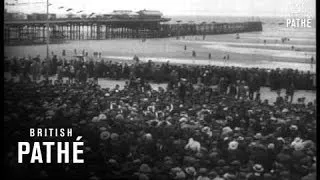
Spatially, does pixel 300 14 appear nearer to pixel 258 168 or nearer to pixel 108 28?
pixel 258 168

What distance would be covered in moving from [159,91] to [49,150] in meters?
1.80

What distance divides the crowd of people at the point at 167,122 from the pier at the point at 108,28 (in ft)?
1.41

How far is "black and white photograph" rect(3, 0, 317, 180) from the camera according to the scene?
540cm

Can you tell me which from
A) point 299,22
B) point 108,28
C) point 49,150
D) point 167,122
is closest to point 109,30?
point 108,28

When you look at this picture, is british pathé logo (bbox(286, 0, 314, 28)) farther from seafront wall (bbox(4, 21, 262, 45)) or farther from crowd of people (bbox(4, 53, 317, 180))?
seafront wall (bbox(4, 21, 262, 45))

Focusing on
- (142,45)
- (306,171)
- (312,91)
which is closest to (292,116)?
(312,91)

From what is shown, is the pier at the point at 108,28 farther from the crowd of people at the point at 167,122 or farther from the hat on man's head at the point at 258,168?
the hat on man's head at the point at 258,168

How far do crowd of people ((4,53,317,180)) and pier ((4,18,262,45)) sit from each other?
0.43m

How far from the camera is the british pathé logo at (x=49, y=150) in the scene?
5422 millimetres

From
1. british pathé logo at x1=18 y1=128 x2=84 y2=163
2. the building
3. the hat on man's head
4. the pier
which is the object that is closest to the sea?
the pier

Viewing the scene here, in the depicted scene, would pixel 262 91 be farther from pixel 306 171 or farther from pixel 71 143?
pixel 71 143

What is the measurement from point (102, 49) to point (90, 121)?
1590 mm

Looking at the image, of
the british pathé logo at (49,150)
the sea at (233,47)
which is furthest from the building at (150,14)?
the british pathé logo at (49,150)

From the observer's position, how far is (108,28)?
751 centimetres
